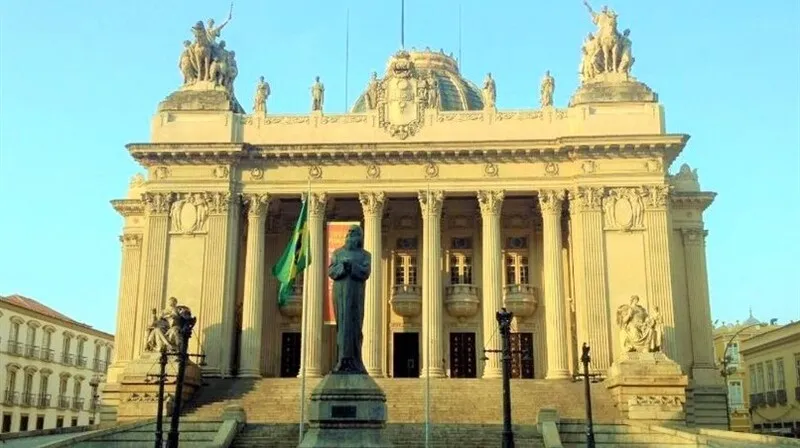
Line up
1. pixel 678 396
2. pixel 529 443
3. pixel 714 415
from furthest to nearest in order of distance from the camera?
1. pixel 714 415
2. pixel 678 396
3. pixel 529 443

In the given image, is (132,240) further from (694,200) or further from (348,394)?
(348,394)

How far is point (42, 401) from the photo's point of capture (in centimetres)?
6091

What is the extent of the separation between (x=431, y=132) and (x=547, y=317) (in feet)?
32.3

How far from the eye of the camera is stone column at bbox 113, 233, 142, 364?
3894 centimetres

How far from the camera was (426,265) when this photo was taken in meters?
38.7

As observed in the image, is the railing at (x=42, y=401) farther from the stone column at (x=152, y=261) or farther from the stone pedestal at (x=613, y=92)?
the stone pedestal at (x=613, y=92)

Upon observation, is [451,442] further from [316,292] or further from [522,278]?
[522,278]

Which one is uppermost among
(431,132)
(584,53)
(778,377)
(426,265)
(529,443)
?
(584,53)

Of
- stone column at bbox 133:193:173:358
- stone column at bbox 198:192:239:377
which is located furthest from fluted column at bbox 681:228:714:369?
stone column at bbox 133:193:173:358

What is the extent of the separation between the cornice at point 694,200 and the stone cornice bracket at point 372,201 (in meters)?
15.0

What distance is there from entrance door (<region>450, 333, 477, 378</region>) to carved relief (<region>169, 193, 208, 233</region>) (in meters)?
13.0

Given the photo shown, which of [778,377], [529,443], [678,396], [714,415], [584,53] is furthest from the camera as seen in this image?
[778,377]

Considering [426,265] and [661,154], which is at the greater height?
[661,154]

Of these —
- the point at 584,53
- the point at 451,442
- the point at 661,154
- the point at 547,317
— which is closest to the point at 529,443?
the point at 451,442
